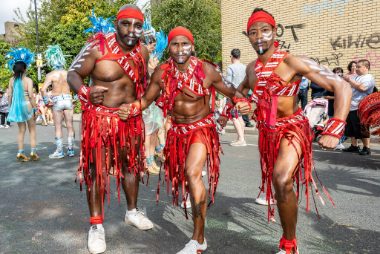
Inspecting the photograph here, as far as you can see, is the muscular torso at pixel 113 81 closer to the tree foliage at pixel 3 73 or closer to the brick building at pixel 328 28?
the brick building at pixel 328 28

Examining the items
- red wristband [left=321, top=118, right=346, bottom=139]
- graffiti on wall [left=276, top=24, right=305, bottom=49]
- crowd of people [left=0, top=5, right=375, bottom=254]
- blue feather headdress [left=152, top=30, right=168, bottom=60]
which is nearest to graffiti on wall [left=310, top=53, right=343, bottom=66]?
graffiti on wall [left=276, top=24, right=305, bottom=49]

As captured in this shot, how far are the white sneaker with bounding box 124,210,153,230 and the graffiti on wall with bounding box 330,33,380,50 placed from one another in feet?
31.1

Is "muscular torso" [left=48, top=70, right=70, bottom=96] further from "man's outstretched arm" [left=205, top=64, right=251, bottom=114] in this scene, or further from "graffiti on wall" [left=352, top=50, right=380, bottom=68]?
"graffiti on wall" [left=352, top=50, right=380, bottom=68]

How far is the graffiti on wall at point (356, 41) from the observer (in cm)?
1059

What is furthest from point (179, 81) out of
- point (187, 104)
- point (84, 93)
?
point (84, 93)

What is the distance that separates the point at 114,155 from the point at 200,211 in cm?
104

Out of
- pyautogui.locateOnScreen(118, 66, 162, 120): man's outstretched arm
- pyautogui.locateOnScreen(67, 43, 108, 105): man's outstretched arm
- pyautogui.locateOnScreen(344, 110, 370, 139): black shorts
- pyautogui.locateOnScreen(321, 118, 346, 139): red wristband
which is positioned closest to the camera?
pyautogui.locateOnScreen(321, 118, 346, 139): red wristband

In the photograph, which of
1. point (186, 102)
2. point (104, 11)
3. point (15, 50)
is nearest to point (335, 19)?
point (15, 50)

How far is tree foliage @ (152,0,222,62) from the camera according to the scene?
29156 millimetres

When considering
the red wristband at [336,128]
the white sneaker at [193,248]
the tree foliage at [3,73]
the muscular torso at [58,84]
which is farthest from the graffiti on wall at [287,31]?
the tree foliage at [3,73]

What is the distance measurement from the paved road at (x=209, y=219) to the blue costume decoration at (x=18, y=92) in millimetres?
1871

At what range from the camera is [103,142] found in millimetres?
3443

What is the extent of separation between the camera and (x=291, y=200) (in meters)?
2.72

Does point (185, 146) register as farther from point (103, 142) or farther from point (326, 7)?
point (326, 7)
